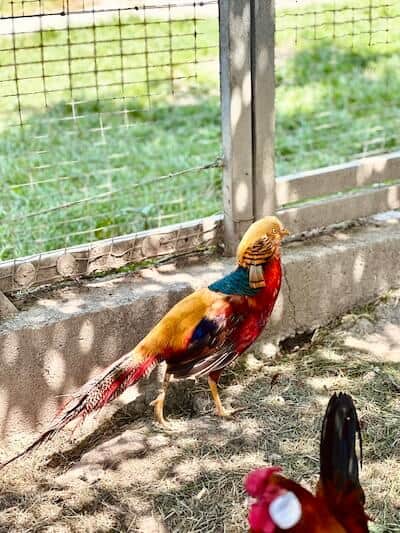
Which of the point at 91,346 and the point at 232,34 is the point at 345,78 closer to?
the point at 232,34

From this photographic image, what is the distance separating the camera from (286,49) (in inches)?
340

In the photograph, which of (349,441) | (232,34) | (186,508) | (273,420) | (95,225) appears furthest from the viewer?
(95,225)

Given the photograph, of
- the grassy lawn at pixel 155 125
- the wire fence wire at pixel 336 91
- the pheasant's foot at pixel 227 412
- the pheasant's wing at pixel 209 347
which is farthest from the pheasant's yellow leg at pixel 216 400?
the wire fence wire at pixel 336 91

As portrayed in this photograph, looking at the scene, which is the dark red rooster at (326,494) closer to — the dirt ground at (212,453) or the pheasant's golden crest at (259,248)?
the dirt ground at (212,453)

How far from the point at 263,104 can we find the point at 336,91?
3961mm

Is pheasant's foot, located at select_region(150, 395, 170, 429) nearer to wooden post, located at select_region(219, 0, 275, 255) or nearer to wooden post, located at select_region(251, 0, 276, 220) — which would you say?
wooden post, located at select_region(219, 0, 275, 255)

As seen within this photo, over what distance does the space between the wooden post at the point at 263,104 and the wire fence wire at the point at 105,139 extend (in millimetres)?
277

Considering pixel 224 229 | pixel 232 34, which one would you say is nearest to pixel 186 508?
pixel 224 229

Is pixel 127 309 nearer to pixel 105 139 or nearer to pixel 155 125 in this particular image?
pixel 105 139

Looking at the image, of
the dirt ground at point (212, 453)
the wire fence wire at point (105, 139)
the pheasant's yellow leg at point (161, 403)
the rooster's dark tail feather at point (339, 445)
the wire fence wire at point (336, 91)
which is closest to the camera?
the rooster's dark tail feather at point (339, 445)

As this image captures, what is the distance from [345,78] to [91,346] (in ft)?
17.3

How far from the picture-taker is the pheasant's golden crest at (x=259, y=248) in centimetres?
339

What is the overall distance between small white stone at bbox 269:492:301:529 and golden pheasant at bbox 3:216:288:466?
1231 millimetres

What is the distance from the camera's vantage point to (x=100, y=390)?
327 centimetres
